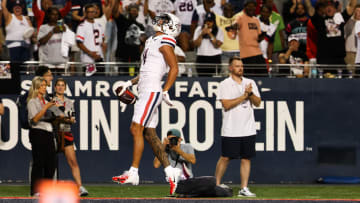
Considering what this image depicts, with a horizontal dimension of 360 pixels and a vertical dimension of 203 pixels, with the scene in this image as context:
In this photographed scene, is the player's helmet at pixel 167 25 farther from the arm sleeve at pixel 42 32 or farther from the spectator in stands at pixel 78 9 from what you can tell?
the spectator in stands at pixel 78 9

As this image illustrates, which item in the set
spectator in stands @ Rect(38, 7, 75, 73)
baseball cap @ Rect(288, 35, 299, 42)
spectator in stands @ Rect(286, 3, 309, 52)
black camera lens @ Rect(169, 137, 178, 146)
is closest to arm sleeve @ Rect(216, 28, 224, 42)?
baseball cap @ Rect(288, 35, 299, 42)

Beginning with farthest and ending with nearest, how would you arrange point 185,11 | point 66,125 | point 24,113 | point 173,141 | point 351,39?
point 185,11
point 351,39
point 173,141
point 66,125
point 24,113

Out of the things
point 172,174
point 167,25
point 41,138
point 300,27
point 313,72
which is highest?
point 300,27

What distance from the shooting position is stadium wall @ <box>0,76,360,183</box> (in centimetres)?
1488

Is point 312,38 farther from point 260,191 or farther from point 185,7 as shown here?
point 260,191

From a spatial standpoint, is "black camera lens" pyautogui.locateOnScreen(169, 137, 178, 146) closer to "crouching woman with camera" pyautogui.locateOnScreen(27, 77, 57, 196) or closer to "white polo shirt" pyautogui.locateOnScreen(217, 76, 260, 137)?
"white polo shirt" pyautogui.locateOnScreen(217, 76, 260, 137)

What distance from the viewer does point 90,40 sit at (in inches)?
591

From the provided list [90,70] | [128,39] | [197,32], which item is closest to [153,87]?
[90,70]

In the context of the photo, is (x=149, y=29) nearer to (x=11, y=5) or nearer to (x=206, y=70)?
(x=206, y=70)

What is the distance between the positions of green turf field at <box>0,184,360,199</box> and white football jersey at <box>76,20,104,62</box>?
272cm

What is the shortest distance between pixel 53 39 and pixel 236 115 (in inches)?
191

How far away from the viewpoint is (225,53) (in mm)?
15531

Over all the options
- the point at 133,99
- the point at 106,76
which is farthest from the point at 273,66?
the point at 133,99

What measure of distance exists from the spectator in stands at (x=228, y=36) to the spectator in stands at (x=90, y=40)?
244 cm
